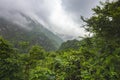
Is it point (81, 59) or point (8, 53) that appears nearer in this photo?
point (81, 59)

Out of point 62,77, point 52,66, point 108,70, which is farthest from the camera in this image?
point 52,66

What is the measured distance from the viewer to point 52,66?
86.7 feet

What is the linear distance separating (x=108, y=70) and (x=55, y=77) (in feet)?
28.9

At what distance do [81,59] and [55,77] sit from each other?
3.86 metres

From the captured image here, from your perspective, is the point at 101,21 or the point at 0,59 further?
the point at 0,59

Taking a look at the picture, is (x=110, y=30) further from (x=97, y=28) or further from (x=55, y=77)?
(x=55, y=77)

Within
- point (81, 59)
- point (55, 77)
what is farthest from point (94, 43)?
point (55, 77)

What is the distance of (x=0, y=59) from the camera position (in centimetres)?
3203

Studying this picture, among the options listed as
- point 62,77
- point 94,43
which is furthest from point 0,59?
point 94,43

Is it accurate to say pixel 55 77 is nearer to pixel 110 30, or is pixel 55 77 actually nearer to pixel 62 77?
pixel 62 77

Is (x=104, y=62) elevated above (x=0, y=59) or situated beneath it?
situated beneath

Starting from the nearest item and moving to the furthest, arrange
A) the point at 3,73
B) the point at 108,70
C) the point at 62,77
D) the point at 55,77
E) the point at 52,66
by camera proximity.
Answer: the point at 108,70
the point at 62,77
the point at 55,77
the point at 52,66
the point at 3,73

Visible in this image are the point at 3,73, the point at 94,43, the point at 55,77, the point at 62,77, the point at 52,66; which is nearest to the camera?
the point at 94,43

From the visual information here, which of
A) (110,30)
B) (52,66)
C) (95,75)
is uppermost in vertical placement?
(110,30)
